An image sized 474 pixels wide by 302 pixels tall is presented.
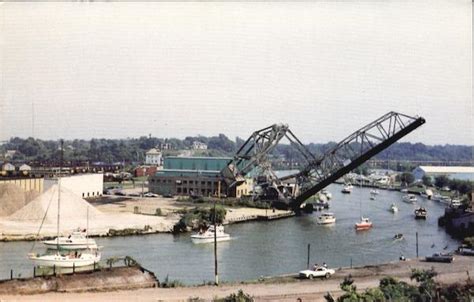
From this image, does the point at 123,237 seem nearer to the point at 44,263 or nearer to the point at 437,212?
the point at 44,263

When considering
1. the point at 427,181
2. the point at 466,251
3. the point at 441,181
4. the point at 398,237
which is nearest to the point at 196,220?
the point at 398,237

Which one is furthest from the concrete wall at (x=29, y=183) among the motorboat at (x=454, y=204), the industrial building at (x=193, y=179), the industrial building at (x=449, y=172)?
the industrial building at (x=449, y=172)

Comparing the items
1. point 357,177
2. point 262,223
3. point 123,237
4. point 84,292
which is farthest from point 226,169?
point 357,177

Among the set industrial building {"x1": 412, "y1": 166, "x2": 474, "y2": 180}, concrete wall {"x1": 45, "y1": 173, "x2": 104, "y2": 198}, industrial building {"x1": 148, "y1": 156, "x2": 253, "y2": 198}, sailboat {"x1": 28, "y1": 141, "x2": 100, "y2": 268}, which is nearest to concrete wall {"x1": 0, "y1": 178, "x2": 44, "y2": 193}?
concrete wall {"x1": 45, "y1": 173, "x2": 104, "y2": 198}

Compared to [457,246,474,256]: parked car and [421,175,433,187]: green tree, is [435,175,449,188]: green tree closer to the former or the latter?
[421,175,433,187]: green tree

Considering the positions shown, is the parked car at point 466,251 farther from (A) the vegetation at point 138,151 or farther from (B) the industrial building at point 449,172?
(B) the industrial building at point 449,172

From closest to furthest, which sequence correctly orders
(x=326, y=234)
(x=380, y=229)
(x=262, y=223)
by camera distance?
(x=326, y=234) → (x=380, y=229) → (x=262, y=223)
